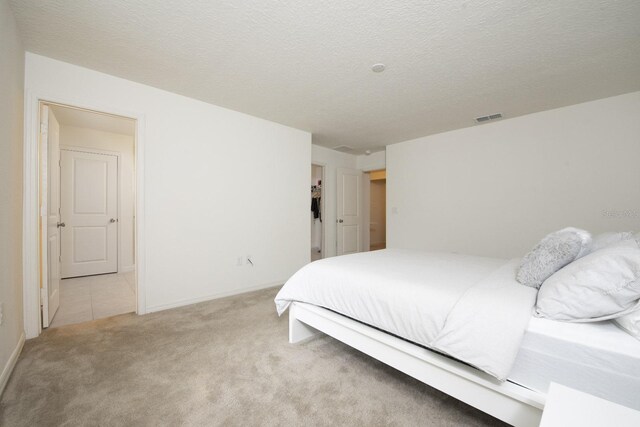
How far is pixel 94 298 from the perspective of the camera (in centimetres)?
322

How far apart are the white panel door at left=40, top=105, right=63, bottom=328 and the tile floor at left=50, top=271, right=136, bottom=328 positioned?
0.56 feet

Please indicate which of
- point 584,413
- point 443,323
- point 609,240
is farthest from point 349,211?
point 584,413

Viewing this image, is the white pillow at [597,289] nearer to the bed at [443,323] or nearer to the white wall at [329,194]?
the bed at [443,323]

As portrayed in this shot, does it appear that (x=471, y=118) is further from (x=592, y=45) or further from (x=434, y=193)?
(x=592, y=45)

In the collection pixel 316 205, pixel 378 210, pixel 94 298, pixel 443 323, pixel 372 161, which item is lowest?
pixel 94 298

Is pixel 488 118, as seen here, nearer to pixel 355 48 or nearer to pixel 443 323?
pixel 355 48

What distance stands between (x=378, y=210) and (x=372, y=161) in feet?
8.77

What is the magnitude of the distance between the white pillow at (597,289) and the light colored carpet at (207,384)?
2.24ft

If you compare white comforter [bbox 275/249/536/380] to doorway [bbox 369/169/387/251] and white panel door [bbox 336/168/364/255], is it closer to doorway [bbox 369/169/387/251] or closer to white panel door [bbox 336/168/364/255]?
white panel door [bbox 336/168/364/255]

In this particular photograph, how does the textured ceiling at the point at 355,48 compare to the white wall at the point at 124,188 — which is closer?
the textured ceiling at the point at 355,48

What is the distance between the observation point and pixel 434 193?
14.3ft

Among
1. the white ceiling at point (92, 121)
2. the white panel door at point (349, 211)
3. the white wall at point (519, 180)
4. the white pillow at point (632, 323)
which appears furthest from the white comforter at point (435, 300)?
the white ceiling at point (92, 121)

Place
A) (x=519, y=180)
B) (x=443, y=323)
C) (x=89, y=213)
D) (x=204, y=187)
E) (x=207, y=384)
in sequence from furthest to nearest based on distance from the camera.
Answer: (x=89, y=213) < (x=519, y=180) < (x=204, y=187) < (x=207, y=384) < (x=443, y=323)

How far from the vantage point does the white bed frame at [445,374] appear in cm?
110
